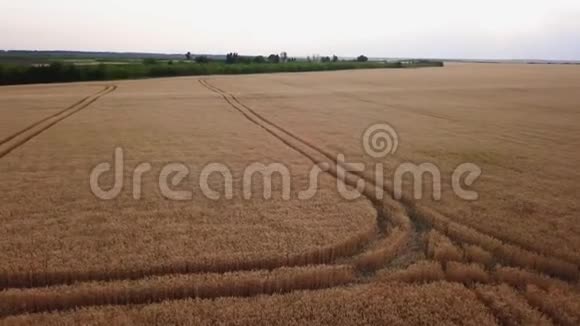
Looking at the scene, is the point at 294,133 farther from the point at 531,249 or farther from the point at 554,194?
the point at 531,249

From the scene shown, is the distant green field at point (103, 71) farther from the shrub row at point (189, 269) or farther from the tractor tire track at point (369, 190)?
the shrub row at point (189, 269)

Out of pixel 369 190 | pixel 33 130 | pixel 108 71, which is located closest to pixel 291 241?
pixel 369 190

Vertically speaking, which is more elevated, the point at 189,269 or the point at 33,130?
the point at 33,130

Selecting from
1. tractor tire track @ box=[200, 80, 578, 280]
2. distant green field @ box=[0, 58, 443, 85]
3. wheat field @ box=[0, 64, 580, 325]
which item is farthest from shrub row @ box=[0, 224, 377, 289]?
distant green field @ box=[0, 58, 443, 85]

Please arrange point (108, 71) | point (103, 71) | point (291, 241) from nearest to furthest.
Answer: point (291, 241)
point (103, 71)
point (108, 71)

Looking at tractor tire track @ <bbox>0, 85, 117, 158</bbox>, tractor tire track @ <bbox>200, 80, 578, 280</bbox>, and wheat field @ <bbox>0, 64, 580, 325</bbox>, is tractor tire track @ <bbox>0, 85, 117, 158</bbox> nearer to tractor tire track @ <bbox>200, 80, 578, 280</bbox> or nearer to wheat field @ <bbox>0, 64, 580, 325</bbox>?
wheat field @ <bbox>0, 64, 580, 325</bbox>

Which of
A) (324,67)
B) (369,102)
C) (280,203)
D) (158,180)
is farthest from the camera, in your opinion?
(324,67)

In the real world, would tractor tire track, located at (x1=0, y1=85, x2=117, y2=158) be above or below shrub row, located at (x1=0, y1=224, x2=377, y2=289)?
above

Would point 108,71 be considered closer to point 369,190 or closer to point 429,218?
point 369,190

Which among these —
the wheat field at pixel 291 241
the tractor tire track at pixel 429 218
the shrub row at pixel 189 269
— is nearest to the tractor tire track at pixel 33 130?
the wheat field at pixel 291 241

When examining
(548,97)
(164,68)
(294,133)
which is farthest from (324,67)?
(294,133)

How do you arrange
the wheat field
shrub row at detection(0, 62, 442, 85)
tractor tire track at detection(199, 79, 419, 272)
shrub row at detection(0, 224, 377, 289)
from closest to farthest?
the wheat field
shrub row at detection(0, 224, 377, 289)
tractor tire track at detection(199, 79, 419, 272)
shrub row at detection(0, 62, 442, 85)
